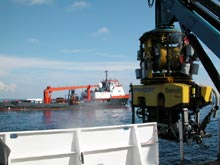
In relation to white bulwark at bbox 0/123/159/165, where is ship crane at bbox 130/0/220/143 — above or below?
above

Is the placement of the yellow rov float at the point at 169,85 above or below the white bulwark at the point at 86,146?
above

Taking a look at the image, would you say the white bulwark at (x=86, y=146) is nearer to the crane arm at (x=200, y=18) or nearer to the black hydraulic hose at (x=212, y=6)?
the crane arm at (x=200, y=18)

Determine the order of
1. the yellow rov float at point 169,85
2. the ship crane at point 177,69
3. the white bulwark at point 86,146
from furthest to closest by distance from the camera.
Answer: the yellow rov float at point 169,85 → the ship crane at point 177,69 → the white bulwark at point 86,146

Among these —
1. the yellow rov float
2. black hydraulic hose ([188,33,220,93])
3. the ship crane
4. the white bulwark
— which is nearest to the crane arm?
the ship crane

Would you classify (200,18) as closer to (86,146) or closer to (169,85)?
(169,85)

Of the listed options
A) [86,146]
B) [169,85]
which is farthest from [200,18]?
[86,146]

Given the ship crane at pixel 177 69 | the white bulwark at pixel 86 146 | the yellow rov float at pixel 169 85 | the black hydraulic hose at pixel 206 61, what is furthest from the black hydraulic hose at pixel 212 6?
the white bulwark at pixel 86 146

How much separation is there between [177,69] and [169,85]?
1.50m

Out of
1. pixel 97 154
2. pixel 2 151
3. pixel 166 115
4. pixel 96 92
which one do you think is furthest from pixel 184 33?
pixel 96 92

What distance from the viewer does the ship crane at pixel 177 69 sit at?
983cm

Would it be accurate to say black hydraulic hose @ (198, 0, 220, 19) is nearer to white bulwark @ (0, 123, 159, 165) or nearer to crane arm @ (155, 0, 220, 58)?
crane arm @ (155, 0, 220, 58)

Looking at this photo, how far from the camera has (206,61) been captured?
1035cm

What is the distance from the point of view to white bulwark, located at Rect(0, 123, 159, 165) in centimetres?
562

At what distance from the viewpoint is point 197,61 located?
11805 mm
